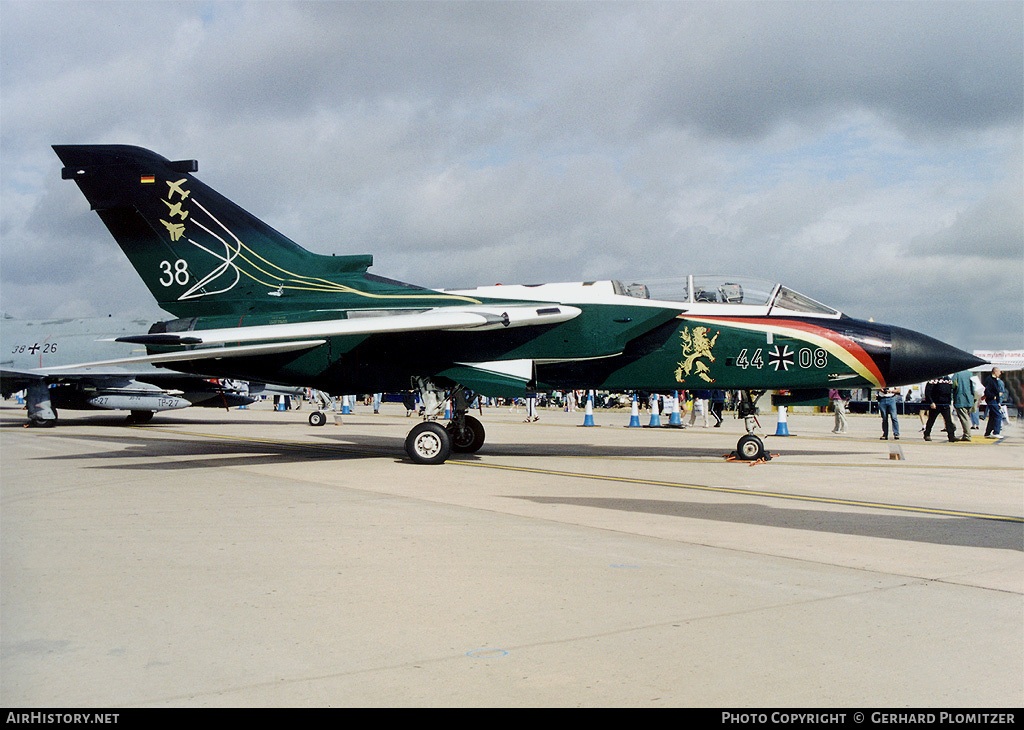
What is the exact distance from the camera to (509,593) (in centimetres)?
500

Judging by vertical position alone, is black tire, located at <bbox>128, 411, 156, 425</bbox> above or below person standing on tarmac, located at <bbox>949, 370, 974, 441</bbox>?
below

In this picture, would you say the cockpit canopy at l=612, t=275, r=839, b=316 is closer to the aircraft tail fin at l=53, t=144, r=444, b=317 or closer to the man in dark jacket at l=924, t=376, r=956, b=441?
the aircraft tail fin at l=53, t=144, r=444, b=317

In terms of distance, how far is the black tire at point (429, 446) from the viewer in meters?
13.1

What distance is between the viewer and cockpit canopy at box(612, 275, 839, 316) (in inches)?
540

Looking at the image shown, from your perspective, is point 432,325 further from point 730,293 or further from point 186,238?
point 186,238

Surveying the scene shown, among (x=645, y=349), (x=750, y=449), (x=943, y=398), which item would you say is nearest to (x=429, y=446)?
(x=645, y=349)

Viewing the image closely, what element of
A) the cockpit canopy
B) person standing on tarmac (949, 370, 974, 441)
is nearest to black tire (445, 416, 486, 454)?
the cockpit canopy

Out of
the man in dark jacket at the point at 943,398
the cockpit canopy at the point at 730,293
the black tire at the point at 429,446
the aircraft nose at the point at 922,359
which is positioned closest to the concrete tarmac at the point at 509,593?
the black tire at the point at 429,446

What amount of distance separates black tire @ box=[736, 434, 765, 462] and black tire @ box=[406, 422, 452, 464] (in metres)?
5.03

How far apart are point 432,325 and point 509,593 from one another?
776cm

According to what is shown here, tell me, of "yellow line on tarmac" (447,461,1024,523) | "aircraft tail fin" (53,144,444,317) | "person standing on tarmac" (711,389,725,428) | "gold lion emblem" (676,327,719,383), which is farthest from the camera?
"person standing on tarmac" (711,389,725,428)

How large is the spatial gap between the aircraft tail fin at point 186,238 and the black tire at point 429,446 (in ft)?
9.26

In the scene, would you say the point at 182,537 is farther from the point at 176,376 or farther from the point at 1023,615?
the point at 176,376

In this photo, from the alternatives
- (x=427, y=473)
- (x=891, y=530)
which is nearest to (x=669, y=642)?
(x=891, y=530)
